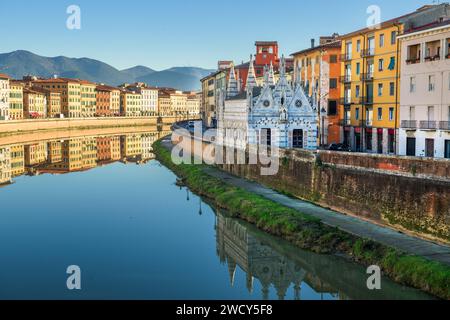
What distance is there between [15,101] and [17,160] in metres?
59.4

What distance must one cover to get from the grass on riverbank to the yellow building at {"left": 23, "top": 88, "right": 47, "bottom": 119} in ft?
309

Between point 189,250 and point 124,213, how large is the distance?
9.20m

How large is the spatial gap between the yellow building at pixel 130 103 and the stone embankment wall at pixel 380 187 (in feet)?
492

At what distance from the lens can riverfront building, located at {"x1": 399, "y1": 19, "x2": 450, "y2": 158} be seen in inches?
1420

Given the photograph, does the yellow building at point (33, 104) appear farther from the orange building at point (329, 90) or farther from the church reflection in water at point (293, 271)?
the church reflection in water at point (293, 271)

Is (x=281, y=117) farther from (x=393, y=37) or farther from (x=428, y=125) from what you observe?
(x=428, y=125)

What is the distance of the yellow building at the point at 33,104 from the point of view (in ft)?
413

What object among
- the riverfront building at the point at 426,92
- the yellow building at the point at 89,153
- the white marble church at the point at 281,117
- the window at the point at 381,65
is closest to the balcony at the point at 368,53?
the window at the point at 381,65

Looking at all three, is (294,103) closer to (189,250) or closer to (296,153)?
(296,153)

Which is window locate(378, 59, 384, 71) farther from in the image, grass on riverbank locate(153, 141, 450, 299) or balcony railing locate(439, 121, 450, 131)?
grass on riverbank locate(153, 141, 450, 299)

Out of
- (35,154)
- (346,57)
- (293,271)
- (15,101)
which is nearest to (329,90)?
(346,57)

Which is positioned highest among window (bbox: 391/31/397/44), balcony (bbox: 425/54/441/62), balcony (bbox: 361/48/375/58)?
window (bbox: 391/31/397/44)

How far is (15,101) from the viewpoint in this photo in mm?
119688

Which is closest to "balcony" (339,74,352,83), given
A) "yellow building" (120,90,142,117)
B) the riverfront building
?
the riverfront building
